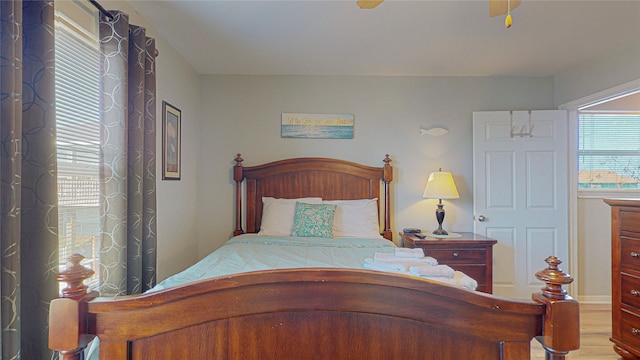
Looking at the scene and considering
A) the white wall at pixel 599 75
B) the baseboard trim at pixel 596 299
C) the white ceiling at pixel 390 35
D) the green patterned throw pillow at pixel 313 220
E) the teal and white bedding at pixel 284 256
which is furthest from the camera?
the baseboard trim at pixel 596 299

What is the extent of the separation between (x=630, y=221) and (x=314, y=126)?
2.72 m

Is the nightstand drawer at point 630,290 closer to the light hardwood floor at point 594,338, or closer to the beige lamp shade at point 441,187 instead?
the light hardwood floor at point 594,338

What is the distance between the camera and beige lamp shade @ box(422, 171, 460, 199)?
3.05 meters

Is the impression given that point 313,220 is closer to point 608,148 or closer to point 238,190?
point 238,190

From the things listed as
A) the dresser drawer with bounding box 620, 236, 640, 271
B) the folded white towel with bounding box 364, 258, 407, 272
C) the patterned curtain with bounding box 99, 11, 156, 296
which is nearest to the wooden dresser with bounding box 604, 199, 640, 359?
the dresser drawer with bounding box 620, 236, 640, 271

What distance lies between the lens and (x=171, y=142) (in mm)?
2684

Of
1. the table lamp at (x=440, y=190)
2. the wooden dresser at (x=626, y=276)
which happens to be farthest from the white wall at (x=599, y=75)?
the table lamp at (x=440, y=190)

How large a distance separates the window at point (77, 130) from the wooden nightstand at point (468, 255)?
2.51m

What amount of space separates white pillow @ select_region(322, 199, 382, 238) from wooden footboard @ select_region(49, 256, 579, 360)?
73.1 inches

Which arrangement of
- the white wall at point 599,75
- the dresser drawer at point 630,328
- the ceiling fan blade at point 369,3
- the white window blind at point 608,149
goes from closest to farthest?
the ceiling fan blade at point 369,3 → the dresser drawer at point 630,328 → the white wall at point 599,75 → the white window blind at point 608,149

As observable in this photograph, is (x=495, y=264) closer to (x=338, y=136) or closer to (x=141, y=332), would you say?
(x=338, y=136)

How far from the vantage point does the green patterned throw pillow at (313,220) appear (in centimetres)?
278

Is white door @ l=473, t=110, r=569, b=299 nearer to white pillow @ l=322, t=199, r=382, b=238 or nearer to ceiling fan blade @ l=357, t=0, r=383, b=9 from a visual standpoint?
white pillow @ l=322, t=199, r=382, b=238

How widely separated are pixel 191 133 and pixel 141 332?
249 cm
